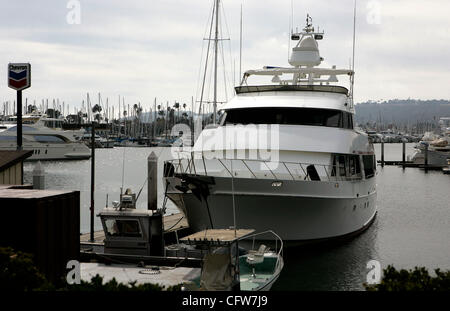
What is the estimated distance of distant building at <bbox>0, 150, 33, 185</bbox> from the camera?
2081cm

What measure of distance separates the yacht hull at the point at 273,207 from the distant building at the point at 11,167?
5.97m

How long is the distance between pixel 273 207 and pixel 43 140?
93114 millimetres

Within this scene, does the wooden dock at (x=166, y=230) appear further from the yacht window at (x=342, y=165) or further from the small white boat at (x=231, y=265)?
the yacht window at (x=342, y=165)

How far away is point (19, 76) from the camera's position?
25562 mm

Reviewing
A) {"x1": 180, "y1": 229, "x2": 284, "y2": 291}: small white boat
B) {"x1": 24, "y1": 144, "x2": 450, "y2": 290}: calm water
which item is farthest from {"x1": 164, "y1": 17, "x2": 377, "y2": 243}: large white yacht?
{"x1": 180, "y1": 229, "x2": 284, "y2": 291}: small white boat

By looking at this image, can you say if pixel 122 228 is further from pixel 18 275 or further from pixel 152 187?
pixel 18 275

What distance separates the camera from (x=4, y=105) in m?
167

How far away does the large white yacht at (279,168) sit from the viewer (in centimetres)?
2308

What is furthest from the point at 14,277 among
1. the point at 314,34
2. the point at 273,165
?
the point at 314,34

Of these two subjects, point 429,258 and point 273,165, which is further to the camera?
point 429,258

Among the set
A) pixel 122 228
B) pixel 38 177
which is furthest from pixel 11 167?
pixel 122 228

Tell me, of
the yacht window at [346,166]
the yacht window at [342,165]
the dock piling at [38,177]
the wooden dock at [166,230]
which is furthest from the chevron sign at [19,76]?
the yacht window at [342,165]

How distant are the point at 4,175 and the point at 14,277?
466 inches
